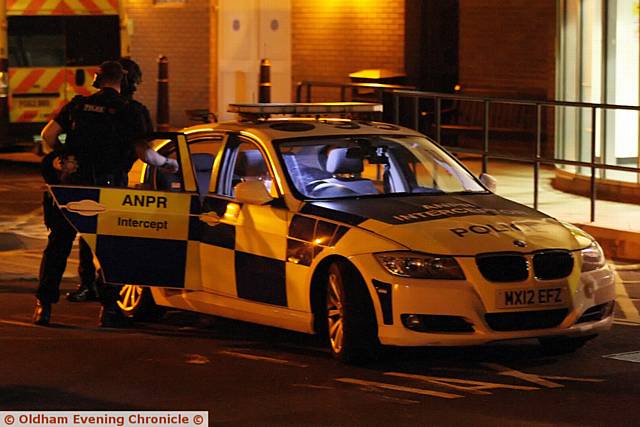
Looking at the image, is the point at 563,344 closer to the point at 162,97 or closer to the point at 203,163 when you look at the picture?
the point at 203,163

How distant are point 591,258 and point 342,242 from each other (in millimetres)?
1432

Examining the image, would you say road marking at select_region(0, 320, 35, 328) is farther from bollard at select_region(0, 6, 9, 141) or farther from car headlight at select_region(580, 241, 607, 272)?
bollard at select_region(0, 6, 9, 141)

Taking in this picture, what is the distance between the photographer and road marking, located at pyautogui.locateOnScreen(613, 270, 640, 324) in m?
10.5

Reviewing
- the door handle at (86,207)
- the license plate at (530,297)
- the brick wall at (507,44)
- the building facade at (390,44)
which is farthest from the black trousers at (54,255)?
the brick wall at (507,44)

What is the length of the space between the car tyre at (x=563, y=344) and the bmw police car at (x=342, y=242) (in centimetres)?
2

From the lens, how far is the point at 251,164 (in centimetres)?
991

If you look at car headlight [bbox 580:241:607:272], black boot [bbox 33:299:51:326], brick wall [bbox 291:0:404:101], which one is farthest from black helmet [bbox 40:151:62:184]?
brick wall [bbox 291:0:404:101]

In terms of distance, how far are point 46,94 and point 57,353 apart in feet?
36.3

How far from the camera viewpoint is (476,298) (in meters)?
8.36

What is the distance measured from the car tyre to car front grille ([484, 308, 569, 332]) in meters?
0.38

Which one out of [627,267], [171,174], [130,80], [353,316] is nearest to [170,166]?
[171,174]

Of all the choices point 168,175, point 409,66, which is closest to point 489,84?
point 409,66

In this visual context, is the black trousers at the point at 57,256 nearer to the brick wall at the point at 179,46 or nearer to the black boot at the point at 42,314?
the black boot at the point at 42,314

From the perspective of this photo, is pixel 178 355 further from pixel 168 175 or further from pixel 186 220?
pixel 168 175
